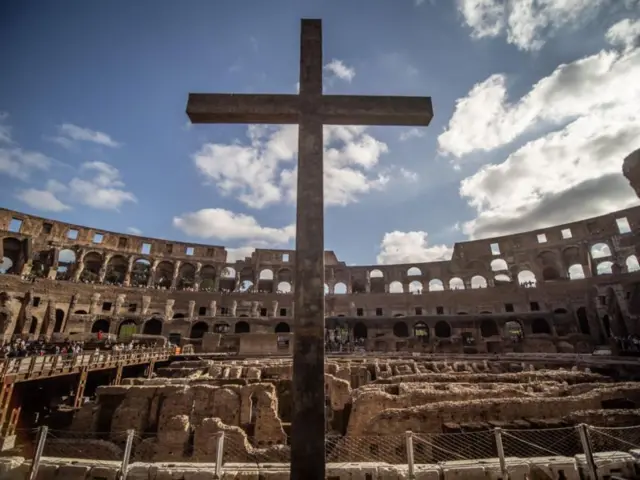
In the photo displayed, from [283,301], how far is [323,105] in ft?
127

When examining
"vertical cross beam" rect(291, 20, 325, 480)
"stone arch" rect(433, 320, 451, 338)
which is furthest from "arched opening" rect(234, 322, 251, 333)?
"vertical cross beam" rect(291, 20, 325, 480)

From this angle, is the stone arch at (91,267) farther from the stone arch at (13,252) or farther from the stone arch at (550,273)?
the stone arch at (550,273)

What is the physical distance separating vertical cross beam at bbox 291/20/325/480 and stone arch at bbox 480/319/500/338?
39.2 meters

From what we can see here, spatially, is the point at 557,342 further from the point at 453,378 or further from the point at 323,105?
the point at 323,105

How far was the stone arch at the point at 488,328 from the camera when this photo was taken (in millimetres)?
36219

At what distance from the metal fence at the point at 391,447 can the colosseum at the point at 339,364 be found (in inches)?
1.7

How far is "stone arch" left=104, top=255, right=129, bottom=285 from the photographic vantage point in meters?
41.9

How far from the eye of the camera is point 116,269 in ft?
143

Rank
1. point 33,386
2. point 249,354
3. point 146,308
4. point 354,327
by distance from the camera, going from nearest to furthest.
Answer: point 33,386, point 249,354, point 146,308, point 354,327

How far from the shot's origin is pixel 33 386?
17266 millimetres

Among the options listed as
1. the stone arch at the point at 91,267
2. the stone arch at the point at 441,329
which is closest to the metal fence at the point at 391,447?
the stone arch at the point at 441,329

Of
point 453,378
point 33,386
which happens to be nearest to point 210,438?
point 453,378

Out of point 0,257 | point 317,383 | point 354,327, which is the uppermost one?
point 0,257

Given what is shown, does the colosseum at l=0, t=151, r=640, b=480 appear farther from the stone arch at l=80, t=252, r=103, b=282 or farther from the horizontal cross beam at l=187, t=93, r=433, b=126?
the horizontal cross beam at l=187, t=93, r=433, b=126
